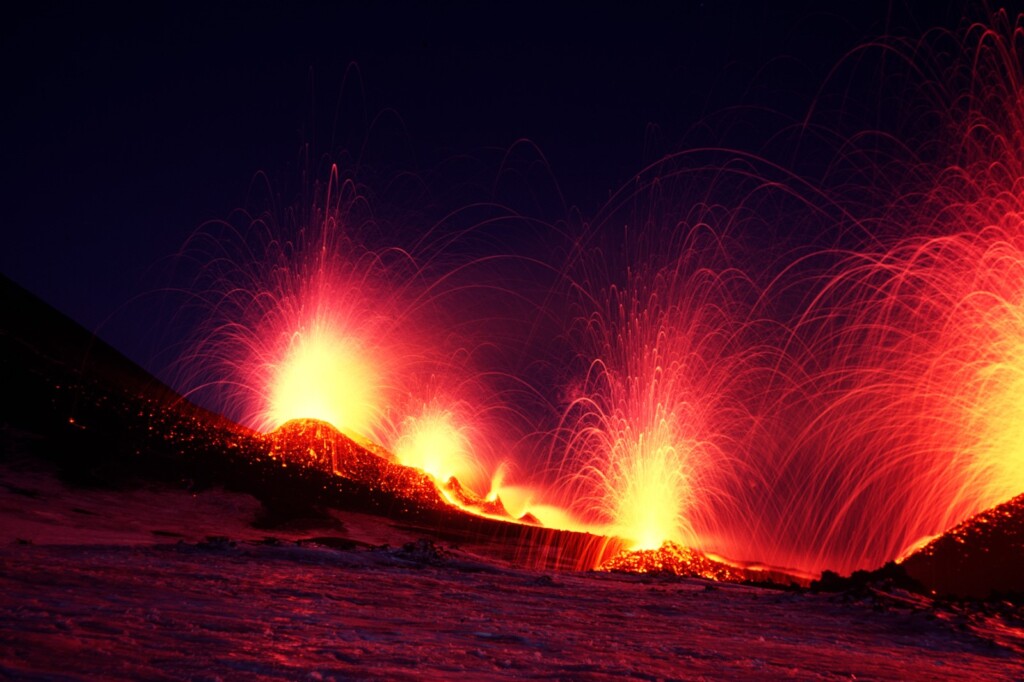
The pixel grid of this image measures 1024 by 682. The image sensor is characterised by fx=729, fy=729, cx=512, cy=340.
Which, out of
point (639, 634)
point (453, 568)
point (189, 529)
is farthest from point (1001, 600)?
point (189, 529)

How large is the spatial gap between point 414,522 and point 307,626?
3294cm

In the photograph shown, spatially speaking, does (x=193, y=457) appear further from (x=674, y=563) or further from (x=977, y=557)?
(x=977, y=557)

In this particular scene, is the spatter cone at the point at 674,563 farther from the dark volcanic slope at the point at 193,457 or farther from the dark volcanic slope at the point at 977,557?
the dark volcanic slope at the point at 977,557

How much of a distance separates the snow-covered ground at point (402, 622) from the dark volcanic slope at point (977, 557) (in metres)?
7.54

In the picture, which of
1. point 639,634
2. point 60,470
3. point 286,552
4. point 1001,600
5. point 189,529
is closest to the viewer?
point 639,634

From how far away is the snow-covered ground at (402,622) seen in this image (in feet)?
22.7

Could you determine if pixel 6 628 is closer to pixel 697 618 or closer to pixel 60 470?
pixel 697 618

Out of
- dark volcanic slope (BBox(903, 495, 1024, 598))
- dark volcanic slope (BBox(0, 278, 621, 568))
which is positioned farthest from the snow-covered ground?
dark volcanic slope (BBox(0, 278, 621, 568))

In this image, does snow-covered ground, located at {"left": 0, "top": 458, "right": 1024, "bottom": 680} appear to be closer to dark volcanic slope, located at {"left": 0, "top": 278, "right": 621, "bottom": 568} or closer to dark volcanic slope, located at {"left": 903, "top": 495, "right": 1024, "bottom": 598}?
dark volcanic slope, located at {"left": 903, "top": 495, "right": 1024, "bottom": 598}

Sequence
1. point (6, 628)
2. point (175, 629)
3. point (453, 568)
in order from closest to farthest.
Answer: point (6, 628), point (175, 629), point (453, 568)

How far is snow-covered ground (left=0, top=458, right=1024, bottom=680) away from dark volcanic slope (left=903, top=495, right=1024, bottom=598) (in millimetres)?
7539

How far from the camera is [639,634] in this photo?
12047mm

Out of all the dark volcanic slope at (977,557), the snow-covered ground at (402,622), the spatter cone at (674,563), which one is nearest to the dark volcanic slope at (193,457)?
the spatter cone at (674,563)

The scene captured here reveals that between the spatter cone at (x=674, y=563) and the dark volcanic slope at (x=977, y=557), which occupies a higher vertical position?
the dark volcanic slope at (x=977, y=557)
